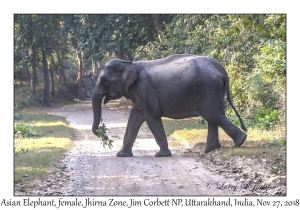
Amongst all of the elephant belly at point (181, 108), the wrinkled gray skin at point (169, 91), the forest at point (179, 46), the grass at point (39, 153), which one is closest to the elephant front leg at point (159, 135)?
the wrinkled gray skin at point (169, 91)

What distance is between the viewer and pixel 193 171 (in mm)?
11922

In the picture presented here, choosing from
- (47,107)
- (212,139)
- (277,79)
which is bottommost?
(47,107)

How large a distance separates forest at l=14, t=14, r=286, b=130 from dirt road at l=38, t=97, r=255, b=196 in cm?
313

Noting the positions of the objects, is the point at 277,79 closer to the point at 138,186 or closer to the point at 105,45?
the point at 138,186

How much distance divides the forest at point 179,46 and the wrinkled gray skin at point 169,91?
1.78 metres

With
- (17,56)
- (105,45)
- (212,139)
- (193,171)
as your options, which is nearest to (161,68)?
(212,139)

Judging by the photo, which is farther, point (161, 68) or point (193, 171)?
point (161, 68)

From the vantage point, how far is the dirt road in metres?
9.95

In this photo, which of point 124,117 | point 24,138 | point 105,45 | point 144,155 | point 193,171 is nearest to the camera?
point 193,171

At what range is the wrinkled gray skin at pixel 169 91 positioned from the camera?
46.7ft

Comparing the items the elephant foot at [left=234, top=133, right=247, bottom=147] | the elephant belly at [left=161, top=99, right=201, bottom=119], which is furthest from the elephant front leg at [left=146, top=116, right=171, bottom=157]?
the elephant foot at [left=234, top=133, right=247, bottom=147]

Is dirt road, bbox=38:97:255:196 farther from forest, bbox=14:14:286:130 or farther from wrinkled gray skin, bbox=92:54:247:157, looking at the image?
forest, bbox=14:14:286:130

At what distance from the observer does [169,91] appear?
14.4 metres

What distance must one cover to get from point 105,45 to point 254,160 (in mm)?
23861
